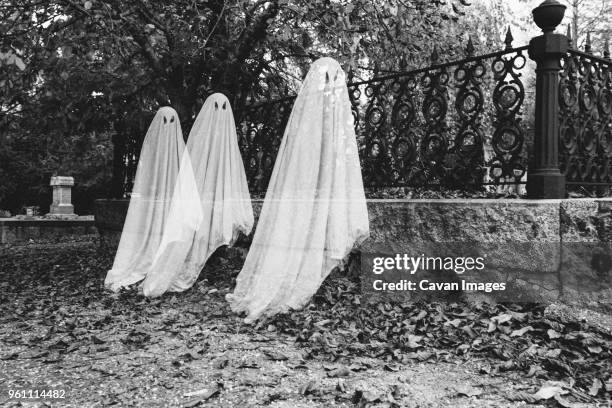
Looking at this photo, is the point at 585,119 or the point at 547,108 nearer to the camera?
the point at 547,108

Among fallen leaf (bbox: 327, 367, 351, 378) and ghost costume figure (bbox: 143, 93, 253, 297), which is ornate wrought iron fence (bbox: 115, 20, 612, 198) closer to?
ghost costume figure (bbox: 143, 93, 253, 297)

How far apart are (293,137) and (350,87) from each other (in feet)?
3.33

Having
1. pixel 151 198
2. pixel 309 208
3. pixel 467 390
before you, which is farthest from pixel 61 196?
pixel 467 390

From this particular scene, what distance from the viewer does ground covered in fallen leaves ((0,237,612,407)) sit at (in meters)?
2.61

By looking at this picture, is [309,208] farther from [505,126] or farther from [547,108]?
[547,108]

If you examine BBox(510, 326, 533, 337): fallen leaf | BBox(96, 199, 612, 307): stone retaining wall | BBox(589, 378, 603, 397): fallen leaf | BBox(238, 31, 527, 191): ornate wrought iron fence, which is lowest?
BBox(589, 378, 603, 397): fallen leaf

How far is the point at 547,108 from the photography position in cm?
371

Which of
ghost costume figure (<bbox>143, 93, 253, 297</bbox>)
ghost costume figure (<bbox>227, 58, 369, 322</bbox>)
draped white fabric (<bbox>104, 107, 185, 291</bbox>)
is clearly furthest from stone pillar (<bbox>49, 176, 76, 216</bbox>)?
A: ghost costume figure (<bbox>227, 58, 369, 322</bbox>)

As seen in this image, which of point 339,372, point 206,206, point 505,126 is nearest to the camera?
point 339,372

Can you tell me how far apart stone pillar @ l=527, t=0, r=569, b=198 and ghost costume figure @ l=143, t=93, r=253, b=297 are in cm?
302

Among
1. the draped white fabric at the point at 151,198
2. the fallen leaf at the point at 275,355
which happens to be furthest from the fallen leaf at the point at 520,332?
the draped white fabric at the point at 151,198

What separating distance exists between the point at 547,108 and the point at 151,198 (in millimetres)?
4668

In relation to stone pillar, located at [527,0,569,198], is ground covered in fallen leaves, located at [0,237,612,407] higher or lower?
lower

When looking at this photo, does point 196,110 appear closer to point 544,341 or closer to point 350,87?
point 350,87
